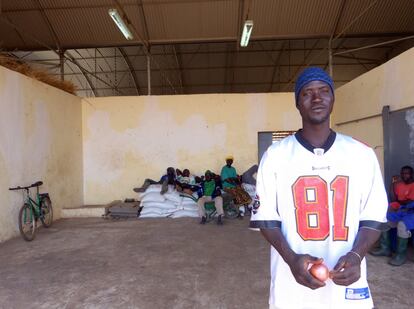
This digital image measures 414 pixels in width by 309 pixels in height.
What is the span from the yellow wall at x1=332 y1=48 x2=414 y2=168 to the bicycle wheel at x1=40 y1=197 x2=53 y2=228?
16.5 ft

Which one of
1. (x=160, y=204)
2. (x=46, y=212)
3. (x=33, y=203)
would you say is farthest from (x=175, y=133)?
(x=33, y=203)

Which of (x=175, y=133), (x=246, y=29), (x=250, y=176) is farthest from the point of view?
(x=175, y=133)

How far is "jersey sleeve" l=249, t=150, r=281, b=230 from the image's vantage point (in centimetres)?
113

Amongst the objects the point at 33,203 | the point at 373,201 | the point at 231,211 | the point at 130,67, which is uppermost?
the point at 130,67

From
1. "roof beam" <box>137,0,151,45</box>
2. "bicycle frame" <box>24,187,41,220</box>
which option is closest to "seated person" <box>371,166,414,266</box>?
"bicycle frame" <box>24,187,41,220</box>

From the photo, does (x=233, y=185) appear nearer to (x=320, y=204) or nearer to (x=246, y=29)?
(x=246, y=29)

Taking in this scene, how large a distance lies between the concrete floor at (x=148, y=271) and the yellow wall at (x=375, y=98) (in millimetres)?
2029

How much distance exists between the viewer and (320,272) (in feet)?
3.25

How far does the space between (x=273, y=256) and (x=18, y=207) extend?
15.7 ft

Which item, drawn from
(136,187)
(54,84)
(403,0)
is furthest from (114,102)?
(403,0)

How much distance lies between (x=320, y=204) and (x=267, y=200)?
0.17m

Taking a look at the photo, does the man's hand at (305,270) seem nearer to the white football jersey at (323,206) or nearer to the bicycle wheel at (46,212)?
the white football jersey at (323,206)

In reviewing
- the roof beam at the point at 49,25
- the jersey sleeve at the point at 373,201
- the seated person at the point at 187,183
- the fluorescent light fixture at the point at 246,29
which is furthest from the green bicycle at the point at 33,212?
the jersey sleeve at the point at 373,201

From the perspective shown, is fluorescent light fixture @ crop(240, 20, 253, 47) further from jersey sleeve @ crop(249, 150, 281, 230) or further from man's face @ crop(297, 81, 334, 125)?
jersey sleeve @ crop(249, 150, 281, 230)
